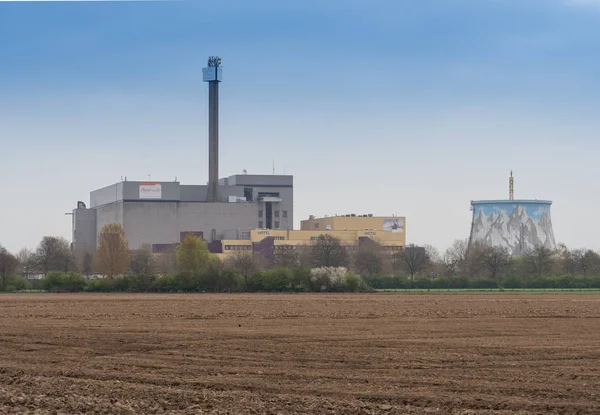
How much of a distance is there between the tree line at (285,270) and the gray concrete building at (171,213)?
2083 centimetres

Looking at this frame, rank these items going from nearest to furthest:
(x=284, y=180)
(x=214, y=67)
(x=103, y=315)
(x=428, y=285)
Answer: (x=103, y=315)
(x=428, y=285)
(x=214, y=67)
(x=284, y=180)

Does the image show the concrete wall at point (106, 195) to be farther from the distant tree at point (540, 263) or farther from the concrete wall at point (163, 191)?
the distant tree at point (540, 263)

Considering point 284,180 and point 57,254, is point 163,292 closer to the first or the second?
point 57,254

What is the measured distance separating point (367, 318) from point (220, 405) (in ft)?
90.0

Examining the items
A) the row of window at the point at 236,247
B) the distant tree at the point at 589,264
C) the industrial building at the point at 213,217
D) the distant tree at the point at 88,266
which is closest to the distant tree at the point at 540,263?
the distant tree at the point at 589,264

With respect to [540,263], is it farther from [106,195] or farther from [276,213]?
[106,195]

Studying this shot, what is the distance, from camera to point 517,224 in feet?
602

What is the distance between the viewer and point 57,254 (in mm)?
132500

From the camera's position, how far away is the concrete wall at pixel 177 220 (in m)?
168

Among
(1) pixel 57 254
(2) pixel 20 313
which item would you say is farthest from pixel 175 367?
(1) pixel 57 254

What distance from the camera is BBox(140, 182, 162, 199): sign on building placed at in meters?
170

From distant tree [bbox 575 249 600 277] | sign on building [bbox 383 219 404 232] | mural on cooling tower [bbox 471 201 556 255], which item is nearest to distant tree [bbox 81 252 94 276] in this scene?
distant tree [bbox 575 249 600 277]

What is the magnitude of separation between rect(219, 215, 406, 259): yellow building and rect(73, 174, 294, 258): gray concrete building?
13.4 feet

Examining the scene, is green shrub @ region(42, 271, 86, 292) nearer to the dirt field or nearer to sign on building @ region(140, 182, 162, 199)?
the dirt field
